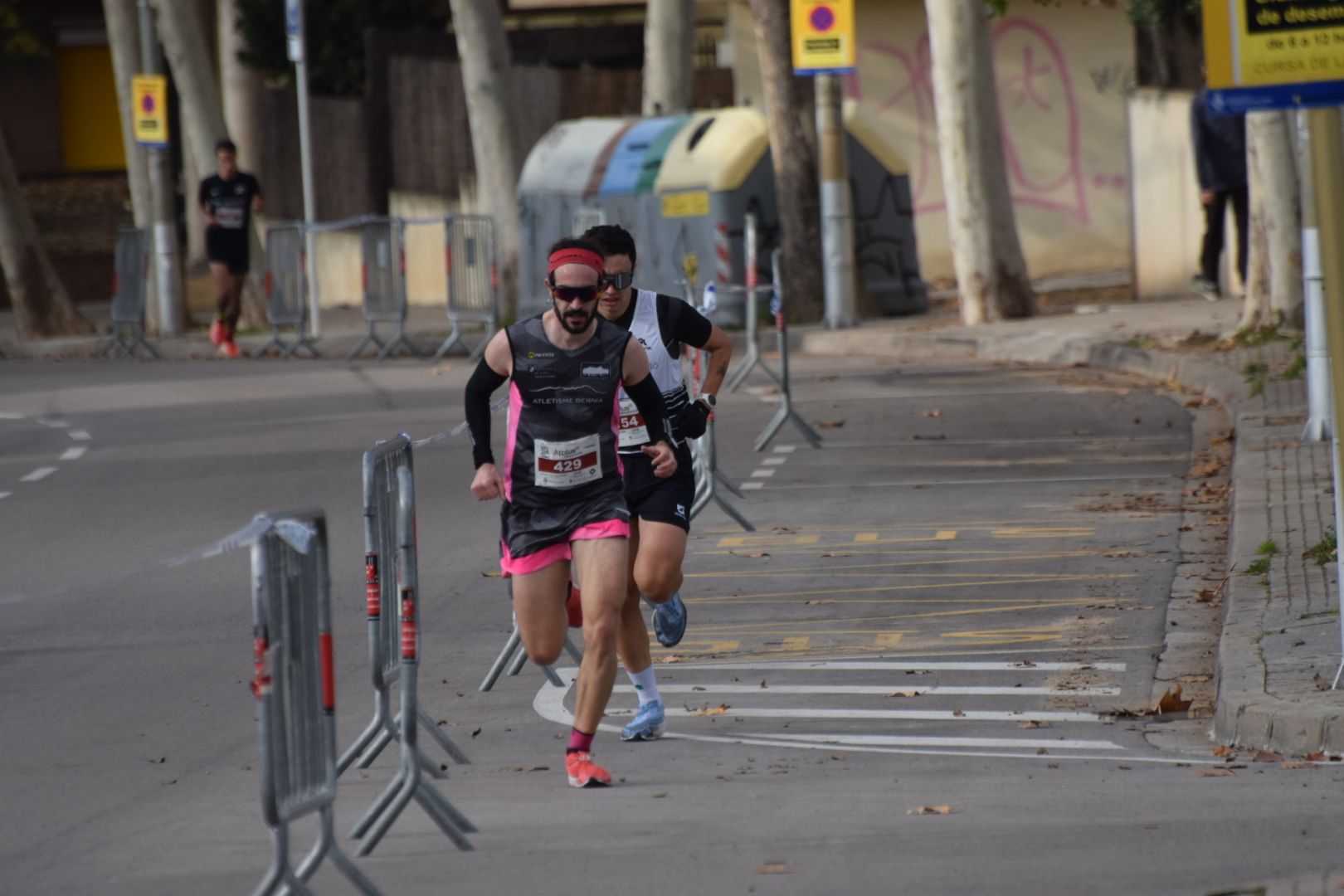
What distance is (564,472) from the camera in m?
7.96

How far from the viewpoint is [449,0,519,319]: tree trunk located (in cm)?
2831

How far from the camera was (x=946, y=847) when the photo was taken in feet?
21.7

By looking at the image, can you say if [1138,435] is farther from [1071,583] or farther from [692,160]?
[692,160]

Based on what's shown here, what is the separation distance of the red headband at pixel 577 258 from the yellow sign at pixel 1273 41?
2.21 meters

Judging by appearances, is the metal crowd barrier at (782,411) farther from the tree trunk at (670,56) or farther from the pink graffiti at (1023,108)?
the pink graffiti at (1023,108)

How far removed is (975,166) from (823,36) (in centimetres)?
200

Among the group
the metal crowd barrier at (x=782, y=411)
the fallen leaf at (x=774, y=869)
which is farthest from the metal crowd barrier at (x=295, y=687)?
the metal crowd barrier at (x=782, y=411)

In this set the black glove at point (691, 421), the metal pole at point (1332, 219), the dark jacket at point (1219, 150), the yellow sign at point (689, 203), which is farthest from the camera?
the yellow sign at point (689, 203)

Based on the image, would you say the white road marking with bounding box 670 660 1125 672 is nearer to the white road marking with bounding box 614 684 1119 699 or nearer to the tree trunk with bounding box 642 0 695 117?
the white road marking with bounding box 614 684 1119 699

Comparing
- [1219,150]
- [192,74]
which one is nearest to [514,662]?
[1219,150]

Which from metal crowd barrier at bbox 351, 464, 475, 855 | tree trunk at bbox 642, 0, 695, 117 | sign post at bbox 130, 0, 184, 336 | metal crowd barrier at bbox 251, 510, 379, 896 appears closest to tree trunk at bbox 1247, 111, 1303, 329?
tree trunk at bbox 642, 0, 695, 117

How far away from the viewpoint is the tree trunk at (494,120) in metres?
28.3

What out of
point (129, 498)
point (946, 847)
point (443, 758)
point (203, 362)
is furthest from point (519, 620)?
point (203, 362)

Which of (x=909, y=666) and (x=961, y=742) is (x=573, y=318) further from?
(x=909, y=666)
